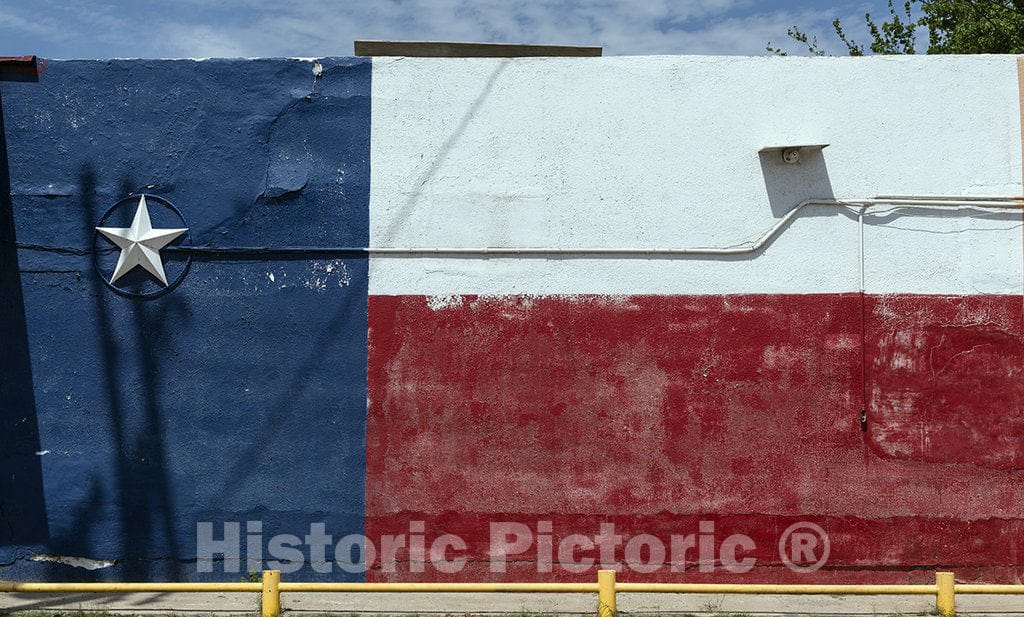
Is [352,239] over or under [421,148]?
under

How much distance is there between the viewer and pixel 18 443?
312 inches

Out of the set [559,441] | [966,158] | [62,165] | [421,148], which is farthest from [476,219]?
[966,158]

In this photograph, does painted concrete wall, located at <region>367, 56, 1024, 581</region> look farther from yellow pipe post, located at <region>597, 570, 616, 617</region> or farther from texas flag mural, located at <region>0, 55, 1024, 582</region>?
yellow pipe post, located at <region>597, 570, 616, 617</region>

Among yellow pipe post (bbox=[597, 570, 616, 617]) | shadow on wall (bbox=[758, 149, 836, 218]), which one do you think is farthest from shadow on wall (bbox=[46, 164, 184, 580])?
shadow on wall (bbox=[758, 149, 836, 218])

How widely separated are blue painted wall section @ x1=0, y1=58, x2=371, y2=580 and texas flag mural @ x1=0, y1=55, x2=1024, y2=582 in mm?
27

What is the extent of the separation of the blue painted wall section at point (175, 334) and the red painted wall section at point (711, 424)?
59 cm

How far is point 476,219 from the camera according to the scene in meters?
8.01

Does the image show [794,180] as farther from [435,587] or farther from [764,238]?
[435,587]

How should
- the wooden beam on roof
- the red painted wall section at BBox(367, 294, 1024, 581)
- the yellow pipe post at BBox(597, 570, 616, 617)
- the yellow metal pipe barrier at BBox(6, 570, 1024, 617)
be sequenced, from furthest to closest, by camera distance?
the wooden beam on roof, the red painted wall section at BBox(367, 294, 1024, 581), the yellow pipe post at BBox(597, 570, 616, 617), the yellow metal pipe barrier at BBox(6, 570, 1024, 617)

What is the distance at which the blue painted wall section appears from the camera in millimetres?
7934

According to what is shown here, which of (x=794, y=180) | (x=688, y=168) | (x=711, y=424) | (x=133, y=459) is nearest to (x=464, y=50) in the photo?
(x=688, y=168)

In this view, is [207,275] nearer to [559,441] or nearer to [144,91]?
[144,91]

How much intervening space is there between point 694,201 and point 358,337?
10.2 ft

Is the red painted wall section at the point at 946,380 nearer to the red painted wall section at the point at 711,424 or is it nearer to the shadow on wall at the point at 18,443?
the red painted wall section at the point at 711,424
